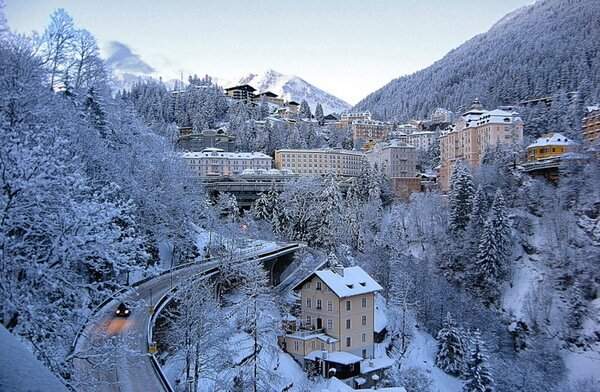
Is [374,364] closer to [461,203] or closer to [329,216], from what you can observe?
[329,216]

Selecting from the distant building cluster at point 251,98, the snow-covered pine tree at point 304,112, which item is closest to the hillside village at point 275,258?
the distant building cluster at point 251,98

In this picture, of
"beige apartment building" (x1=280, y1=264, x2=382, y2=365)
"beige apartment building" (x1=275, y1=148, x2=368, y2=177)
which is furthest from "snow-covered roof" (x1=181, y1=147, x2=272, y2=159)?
"beige apartment building" (x1=280, y1=264, x2=382, y2=365)

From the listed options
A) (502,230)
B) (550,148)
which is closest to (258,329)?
(502,230)

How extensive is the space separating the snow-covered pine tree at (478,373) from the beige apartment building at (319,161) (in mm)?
63673

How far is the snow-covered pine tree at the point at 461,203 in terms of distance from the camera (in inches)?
2215

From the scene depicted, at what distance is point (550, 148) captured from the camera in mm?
66625

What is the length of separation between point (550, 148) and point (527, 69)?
253 feet

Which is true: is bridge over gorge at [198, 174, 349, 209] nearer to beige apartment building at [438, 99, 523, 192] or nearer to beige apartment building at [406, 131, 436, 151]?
beige apartment building at [438, 99, 523, 192]

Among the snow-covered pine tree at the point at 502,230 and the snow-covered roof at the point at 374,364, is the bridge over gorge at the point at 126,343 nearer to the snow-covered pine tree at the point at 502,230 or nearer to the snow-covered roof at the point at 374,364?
the snow-covered roof at the point at 374,364

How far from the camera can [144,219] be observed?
30.5 m

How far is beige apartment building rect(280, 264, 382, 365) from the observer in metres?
30.8

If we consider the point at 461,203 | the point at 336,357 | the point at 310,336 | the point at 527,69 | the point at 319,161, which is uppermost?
the point at 527,69

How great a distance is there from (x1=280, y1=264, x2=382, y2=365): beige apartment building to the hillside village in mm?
136

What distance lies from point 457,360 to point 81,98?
2936cm
